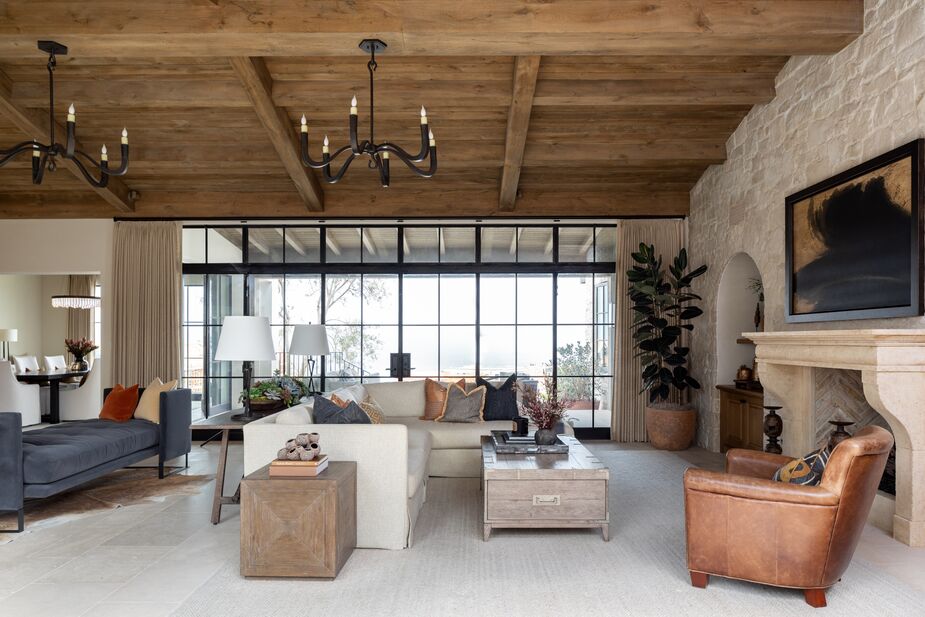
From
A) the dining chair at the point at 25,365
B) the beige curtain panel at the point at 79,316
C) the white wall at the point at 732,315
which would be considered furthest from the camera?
the beige curtain panel at the point at 79,316

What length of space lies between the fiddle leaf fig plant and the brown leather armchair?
158 inches

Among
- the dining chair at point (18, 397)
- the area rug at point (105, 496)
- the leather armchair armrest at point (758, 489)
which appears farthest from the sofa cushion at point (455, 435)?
the dining chair at point (18, 397)

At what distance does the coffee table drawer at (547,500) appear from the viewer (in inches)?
161

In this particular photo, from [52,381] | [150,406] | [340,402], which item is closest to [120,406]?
[150,406]

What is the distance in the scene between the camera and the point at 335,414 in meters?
4.29

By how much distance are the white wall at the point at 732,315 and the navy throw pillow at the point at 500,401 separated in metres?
2.22

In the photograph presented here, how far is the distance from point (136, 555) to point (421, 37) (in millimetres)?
3666

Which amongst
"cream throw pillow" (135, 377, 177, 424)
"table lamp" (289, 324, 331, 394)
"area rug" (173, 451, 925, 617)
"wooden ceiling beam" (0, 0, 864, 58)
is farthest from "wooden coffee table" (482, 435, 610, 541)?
"cream throw pillow" (135, 377, 177, 424)

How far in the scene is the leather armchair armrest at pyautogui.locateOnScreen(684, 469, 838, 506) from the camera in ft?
9.95

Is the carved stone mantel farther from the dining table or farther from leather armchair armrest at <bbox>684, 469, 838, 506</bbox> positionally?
the dining table

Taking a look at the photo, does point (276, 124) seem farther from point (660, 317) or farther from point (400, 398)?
point (660, 317)

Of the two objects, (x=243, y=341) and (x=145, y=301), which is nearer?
(x=243, y=341)

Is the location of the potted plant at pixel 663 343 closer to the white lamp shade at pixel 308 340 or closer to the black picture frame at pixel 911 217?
the black picture frame at pixel 911 217

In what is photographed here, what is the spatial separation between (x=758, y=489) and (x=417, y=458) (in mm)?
2279
